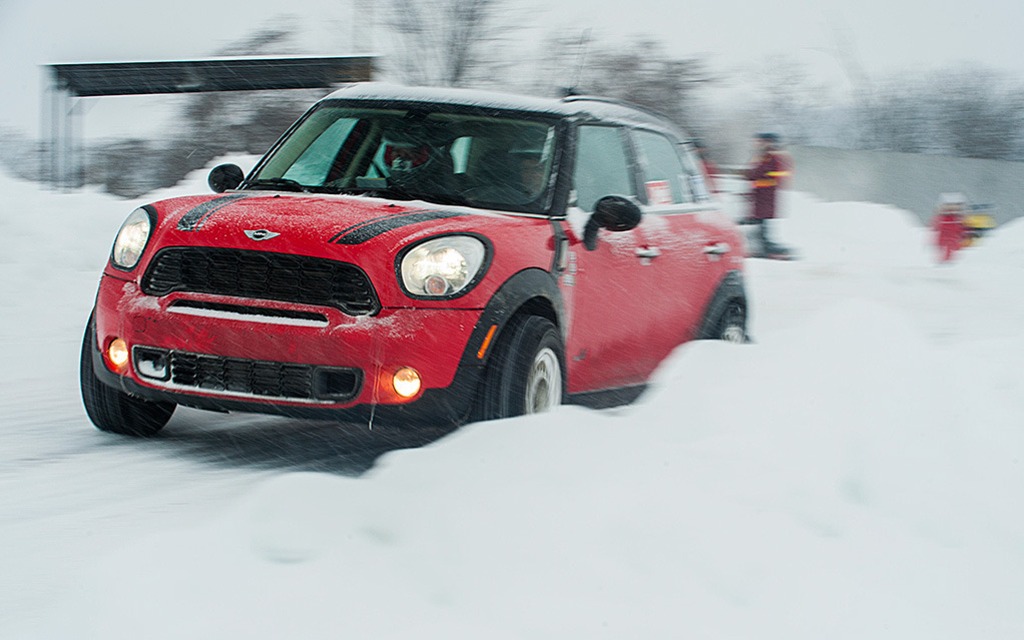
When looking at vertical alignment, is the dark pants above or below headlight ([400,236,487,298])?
below

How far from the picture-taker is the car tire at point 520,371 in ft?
15.7

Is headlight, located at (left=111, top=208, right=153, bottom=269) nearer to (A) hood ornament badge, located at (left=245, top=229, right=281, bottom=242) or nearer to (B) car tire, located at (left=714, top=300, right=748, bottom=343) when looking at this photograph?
(A) hood ornament badge, located at (left=245, top=229, right=281, bottom=242)

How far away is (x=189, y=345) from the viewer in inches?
185

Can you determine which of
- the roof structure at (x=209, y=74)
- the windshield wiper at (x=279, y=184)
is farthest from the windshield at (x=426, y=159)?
the roof structure at (x=209, y=74)

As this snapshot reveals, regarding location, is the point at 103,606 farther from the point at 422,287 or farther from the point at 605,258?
the point at 605,258

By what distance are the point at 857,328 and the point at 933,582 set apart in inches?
95.5

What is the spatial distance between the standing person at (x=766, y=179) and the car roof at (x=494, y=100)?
9645mm

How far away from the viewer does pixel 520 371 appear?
4.87m

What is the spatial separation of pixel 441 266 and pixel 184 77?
59.0 ft

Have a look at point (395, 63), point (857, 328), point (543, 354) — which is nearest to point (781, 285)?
point (857, 328)

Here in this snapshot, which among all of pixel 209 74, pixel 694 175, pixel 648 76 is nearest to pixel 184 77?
pixel 209 74

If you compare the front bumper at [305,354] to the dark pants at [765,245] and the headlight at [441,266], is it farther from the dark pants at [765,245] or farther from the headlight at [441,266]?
the dark pants at [765,245]

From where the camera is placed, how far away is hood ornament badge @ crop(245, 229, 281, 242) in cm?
466

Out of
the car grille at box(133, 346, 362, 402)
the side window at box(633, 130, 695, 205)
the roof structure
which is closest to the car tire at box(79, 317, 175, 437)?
the car grille at box(133, 346, 362, 402)
